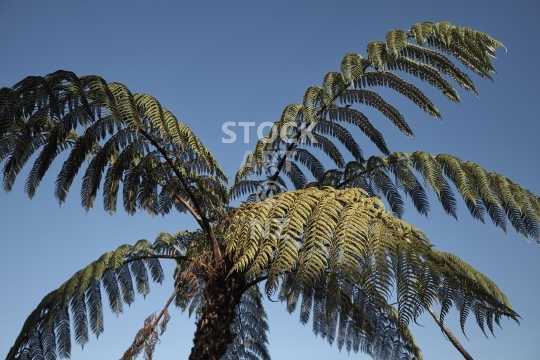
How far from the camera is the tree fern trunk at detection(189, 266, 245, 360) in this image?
384 cm

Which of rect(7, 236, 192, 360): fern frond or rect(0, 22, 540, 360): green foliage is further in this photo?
rect(7, 236, 192, 360): fern frond

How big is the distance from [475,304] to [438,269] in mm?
271

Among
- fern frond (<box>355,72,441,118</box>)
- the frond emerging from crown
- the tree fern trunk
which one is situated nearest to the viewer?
the frond emerging from crown

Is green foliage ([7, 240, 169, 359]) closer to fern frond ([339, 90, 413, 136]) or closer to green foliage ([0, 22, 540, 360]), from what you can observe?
green foliage ([0, 22, 540, 360])

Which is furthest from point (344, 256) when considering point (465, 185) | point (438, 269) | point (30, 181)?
point (30, 181)

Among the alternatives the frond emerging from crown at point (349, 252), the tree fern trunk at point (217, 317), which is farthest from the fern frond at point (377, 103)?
the tree fern trunk at point (217, 317)

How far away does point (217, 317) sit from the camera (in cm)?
388

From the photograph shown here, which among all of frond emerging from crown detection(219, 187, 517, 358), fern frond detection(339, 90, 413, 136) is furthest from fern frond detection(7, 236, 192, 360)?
fern frond detection(339, 90, 413, 136)

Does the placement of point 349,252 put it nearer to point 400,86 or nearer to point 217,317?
point 217,317

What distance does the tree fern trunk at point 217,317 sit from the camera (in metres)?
3.84

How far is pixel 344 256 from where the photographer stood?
3.28m

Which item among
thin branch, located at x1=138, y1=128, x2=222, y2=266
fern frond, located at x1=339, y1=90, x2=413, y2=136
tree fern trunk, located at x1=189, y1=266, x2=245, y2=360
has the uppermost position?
fern frond, located at x1=339, y1=90, x2=413, y2=136

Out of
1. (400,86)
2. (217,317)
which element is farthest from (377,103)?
(217,317)

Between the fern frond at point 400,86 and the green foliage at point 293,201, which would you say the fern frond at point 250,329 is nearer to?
the green foliage at point 293,201
